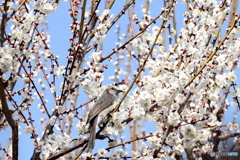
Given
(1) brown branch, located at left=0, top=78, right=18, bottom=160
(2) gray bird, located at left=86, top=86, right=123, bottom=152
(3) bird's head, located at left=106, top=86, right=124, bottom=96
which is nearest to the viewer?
(1) brown branch, located at left=0, top=78, right=18, bottom=160

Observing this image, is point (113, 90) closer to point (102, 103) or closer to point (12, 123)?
point (102, 103)

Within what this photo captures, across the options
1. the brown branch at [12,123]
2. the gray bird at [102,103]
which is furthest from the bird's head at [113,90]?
the brown branch at [12,123]

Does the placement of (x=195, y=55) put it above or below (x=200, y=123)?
above

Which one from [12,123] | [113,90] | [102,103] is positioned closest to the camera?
[12,123]

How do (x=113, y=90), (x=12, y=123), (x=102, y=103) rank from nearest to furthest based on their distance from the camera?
(x=12, y=123) → (x=102, y=103) → (x=113, y=90)

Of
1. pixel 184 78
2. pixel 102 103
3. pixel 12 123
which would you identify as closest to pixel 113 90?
pixel 102 103

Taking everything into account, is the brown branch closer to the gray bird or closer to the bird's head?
the gray bird

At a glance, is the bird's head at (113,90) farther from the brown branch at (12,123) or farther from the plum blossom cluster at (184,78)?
the brown branch at (12,123)

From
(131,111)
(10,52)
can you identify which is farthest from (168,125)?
(10,52)

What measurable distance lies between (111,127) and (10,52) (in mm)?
1059

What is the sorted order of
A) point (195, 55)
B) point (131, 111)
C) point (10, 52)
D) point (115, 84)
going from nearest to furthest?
1. point (10, 52)
2. point (131, 111)
3. point (115, 84)
4. point (195, 55)

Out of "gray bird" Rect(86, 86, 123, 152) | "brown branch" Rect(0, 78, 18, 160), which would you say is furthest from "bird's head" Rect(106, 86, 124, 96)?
"brown branch" Rect(0, 78, 18, 160)

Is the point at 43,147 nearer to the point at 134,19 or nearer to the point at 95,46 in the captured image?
the point at 95,46

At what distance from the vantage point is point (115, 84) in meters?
3.67
